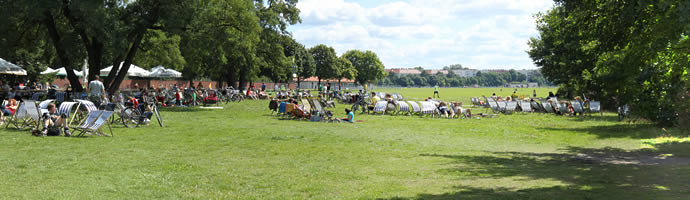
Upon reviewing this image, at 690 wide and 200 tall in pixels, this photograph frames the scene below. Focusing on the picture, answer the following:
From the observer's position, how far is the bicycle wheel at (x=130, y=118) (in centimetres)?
1713

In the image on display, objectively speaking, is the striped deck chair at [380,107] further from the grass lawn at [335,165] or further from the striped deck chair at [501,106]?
the grass lawn at [335,165]

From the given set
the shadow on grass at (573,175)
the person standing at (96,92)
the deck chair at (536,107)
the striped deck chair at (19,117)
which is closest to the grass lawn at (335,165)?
the shadow on grass at (573,175)

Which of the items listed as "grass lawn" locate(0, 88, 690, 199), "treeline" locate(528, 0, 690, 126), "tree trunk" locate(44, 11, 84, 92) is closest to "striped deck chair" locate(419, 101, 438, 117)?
"treeline" locate(528, 0, 690, 126)

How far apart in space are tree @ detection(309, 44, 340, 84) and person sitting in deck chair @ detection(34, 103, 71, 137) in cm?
9792

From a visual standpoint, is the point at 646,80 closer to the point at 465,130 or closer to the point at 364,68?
the point at 465,130

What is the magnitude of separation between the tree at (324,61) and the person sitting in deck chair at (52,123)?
97.9 metres

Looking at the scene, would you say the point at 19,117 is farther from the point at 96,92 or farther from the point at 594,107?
the point at 594,107

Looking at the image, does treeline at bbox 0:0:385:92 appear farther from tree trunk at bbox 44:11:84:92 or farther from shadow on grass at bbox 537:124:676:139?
shadow on grass at bbox 537:124:676:139

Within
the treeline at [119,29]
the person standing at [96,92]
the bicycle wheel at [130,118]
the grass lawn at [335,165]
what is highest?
the treeline at [119,29]

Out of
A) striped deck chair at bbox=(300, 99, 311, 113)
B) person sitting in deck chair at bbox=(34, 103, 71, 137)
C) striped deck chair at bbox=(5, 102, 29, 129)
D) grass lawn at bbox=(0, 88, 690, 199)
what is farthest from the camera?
striped deck chair at bbox=(300, 99, 311, 113)

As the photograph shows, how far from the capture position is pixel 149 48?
32875 millimetres

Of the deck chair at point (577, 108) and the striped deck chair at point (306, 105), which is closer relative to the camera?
the striped deck chair at point (306, 105)

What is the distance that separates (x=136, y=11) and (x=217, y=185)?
2248cm

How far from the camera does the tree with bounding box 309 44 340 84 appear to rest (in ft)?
370
